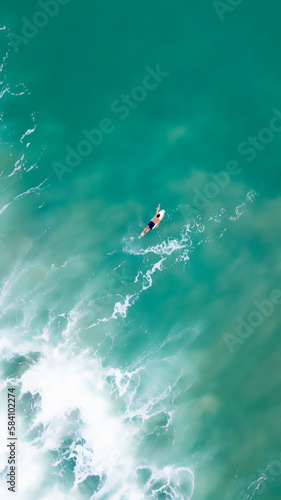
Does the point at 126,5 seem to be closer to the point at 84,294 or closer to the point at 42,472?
the point at 84,294

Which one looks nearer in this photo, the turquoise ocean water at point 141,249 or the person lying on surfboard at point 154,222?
the turquoise ocean water at point 141,249

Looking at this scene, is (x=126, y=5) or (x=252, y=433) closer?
(x=252, y=433)

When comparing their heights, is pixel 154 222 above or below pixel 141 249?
above

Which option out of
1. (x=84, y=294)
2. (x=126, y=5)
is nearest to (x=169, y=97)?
(x=126, y=5)

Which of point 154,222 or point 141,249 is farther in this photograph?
point 141,249

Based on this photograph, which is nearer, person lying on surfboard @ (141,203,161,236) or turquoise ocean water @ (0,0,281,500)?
turquoise ocean water @ (0,0,281,500)

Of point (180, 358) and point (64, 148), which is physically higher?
point (64, 148)

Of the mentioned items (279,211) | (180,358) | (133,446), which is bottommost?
(133,446)
